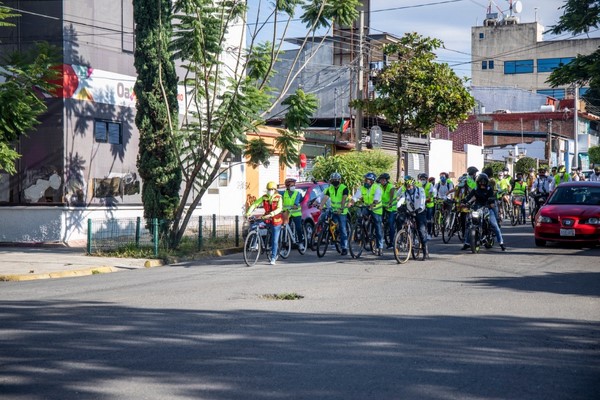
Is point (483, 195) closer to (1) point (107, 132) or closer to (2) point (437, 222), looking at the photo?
(2) point (437, 222)

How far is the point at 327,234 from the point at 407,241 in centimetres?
242

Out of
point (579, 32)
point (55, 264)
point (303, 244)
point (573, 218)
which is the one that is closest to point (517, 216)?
Result: point (579, 32)

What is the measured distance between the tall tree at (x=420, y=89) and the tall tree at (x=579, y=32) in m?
6.43

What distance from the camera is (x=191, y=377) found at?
7.05 meters

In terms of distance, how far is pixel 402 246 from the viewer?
17172mm

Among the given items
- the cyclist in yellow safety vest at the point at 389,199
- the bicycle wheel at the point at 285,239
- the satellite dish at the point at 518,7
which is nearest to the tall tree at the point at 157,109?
the bicycle wheel at the point at 285,239

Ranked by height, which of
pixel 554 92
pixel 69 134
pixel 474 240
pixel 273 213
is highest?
pixel 554 92

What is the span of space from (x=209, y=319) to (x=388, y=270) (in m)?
6.45

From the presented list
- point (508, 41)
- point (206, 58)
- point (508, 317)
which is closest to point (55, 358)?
point (508, 317)

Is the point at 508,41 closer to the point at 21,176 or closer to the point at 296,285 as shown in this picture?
the point at 21,176

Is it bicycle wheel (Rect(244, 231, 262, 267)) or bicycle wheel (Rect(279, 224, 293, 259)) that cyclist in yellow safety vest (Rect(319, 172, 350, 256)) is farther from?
bicycle wheel (Rect(244, 231, 262, 267))

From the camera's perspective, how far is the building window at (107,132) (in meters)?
24.2

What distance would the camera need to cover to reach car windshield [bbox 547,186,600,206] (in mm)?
21375

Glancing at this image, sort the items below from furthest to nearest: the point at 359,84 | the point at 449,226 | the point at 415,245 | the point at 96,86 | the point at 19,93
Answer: the point at 359,84 → the point at 96,86 → the point at 449,226 → the point at 415,245 → the point at 19,93
